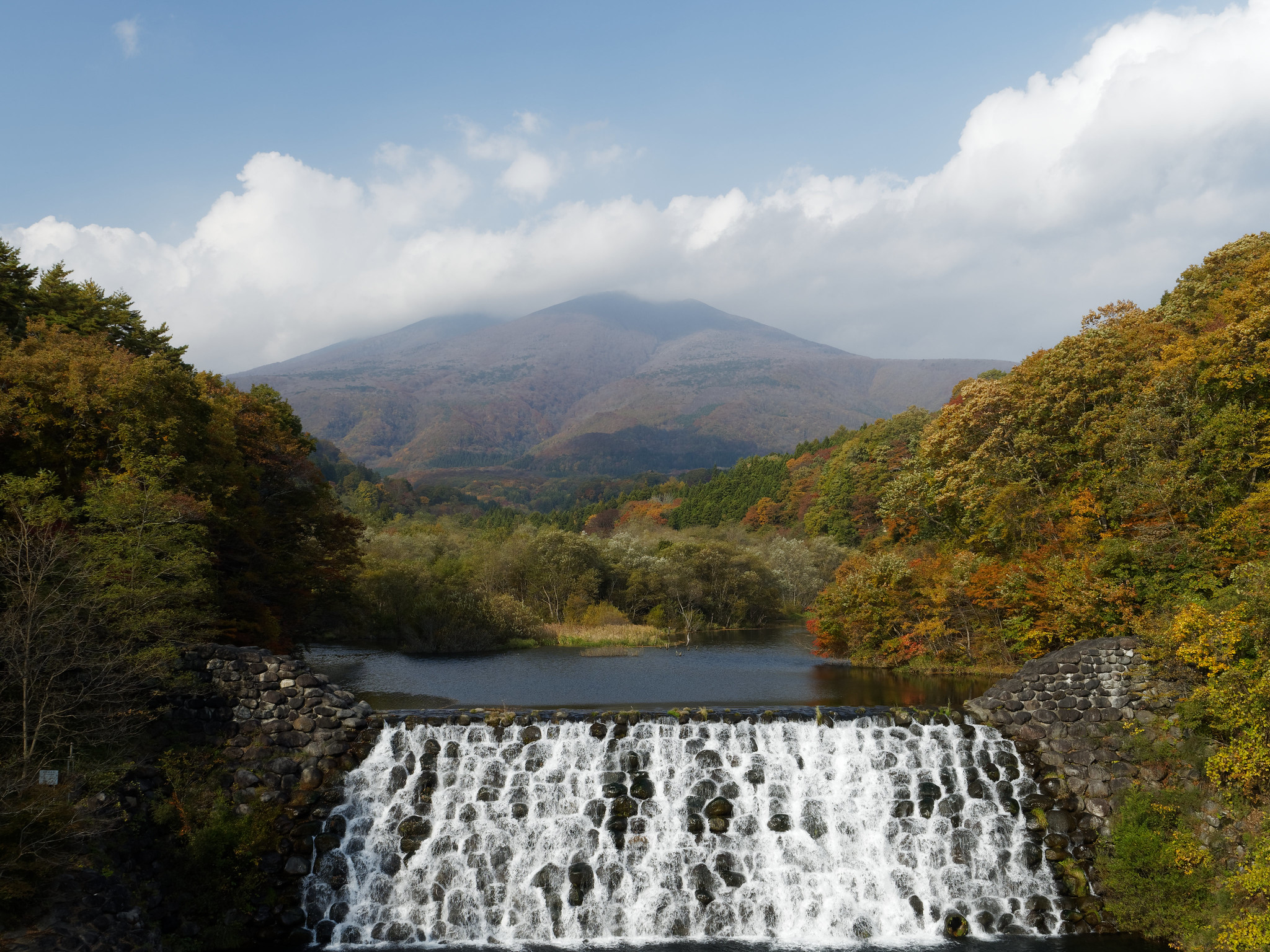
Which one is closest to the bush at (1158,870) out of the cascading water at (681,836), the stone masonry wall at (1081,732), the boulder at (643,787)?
the stone masonry wall at (1081,732)

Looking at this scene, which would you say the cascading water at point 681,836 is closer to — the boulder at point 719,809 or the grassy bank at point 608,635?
the boulder at point 719,809

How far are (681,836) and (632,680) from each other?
14.4 m

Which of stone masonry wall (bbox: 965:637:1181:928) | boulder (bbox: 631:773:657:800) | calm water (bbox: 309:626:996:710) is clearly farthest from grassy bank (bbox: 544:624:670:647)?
stone masonry wall (bbox: 965:637:1181:928)

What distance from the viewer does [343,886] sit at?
15398 millimetres

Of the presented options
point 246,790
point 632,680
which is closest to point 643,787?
point 246,790

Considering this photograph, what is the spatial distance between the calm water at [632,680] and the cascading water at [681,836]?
568cm

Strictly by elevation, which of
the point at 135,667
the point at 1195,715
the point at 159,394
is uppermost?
the point at 159,394

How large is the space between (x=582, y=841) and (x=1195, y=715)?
12994 mm

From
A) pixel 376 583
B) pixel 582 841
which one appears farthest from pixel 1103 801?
pixel 376 583

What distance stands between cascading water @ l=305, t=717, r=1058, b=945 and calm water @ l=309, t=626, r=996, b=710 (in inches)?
224

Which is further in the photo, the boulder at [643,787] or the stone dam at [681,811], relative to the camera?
the boulder at [643,787]

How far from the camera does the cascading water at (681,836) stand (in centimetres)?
Result: 1518

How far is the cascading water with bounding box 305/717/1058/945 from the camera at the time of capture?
1518cm

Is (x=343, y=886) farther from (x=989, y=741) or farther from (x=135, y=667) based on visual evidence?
(x=989, y=741)
